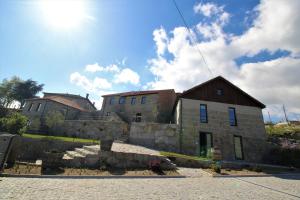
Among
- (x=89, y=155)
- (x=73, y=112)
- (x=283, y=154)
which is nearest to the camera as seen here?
(x=89, y=155)

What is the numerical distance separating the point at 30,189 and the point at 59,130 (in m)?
24.6

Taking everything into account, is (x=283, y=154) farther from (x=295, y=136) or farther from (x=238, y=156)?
(x=295, y=136)

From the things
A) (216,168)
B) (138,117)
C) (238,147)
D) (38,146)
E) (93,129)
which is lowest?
(216,168)

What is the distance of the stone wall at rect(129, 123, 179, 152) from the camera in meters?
20.1

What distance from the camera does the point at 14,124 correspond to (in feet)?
56.6

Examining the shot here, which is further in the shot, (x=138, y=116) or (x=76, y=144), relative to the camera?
(x=138, y=116)

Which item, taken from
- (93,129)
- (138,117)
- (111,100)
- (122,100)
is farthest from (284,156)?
(111,100)

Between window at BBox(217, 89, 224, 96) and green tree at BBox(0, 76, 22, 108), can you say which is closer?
window at BBox(217, 89, 224, 96)

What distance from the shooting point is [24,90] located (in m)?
50.6

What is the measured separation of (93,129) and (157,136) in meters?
10.5

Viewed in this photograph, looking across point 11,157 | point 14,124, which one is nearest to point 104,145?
point 11,157

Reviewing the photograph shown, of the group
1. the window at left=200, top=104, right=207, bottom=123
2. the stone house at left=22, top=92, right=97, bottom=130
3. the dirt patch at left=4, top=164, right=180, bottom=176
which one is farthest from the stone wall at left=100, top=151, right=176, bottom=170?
the stone house at left=22, top=92, right=97, bottom=130

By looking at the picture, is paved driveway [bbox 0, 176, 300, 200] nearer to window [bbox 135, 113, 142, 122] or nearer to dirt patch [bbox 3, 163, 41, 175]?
dirt patch [bbox 3, 163, 41, 175]

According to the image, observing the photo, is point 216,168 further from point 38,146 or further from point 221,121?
point 38,146
